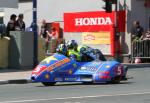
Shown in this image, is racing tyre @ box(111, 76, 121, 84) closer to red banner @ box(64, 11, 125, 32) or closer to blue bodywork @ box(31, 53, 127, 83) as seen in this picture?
blue bodywork @ box(31, 53, 127, 83)

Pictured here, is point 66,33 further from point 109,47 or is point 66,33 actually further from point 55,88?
point 55,88

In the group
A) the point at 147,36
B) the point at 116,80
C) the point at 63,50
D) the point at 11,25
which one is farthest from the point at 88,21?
the point at 116,80

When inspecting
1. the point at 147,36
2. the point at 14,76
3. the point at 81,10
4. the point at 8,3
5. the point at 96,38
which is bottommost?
the point at 14,76

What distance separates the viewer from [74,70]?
65.3ft

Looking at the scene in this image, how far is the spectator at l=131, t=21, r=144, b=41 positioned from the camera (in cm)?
3185

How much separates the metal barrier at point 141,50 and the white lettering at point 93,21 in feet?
6.73

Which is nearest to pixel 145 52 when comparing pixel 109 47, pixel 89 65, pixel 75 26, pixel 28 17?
pixel 109 47

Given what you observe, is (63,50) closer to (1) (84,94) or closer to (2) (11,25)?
(1) (84,94)

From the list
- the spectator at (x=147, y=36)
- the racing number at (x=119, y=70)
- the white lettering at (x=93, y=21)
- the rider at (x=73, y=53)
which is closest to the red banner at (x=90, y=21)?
the white lettering at (x=93, y=21)

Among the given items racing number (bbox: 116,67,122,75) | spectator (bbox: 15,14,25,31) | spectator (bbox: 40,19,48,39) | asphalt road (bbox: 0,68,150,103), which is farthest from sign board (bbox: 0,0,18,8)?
racing number (bbox: 116,67,122,75)

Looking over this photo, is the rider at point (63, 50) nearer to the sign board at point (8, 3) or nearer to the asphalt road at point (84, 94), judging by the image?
the asphalt road at point (84, 94)

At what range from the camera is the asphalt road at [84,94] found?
14.7 metres

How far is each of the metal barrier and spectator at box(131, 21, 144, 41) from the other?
0.36 metres

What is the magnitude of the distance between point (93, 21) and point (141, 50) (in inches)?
137
